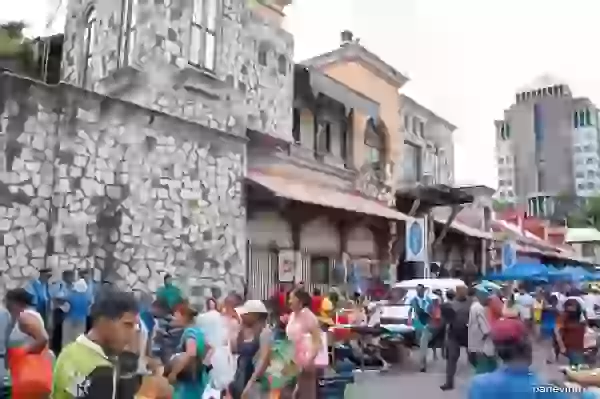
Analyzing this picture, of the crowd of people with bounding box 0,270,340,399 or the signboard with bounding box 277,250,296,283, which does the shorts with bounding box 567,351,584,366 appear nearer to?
the crowd of people with bounding box 0,270,340,399

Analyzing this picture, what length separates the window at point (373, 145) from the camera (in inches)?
1038

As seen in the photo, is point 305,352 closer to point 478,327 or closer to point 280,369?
point 280,369

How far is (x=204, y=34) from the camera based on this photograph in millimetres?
17453

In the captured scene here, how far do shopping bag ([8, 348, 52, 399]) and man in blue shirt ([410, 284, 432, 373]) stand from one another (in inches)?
456

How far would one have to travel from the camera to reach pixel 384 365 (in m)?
15.4

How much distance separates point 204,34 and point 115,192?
4.82m

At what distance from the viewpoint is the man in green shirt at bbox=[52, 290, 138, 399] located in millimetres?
4023

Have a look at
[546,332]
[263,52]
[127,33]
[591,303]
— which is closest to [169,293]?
[127,33]

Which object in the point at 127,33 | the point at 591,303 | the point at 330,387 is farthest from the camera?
the point at 591,303

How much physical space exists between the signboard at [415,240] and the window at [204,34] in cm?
876

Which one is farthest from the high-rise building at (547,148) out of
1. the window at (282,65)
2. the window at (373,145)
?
the window at (282,65)

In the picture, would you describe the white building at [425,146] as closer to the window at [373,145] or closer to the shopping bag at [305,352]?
the window at [373,145]

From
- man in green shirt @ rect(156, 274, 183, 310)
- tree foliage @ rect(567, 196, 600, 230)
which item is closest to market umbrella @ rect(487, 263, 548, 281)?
man in green shirt @ rect(156, 274, 183, 310)

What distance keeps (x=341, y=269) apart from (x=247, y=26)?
25.4 feet
